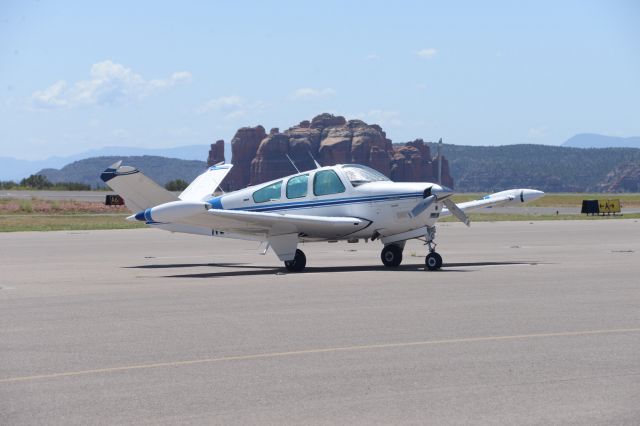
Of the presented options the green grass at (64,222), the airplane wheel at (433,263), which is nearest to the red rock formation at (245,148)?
the green grass at (64,222)

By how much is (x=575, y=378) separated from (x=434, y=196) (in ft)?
40.5

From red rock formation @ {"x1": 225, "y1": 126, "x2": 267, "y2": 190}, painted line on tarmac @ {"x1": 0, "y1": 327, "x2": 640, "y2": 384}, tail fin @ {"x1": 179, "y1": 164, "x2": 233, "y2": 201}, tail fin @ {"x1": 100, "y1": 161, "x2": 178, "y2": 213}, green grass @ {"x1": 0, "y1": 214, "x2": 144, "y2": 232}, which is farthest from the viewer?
red rock formation @ {"x1": 225, "y1": 126, "x2": 267, "y2": 190}

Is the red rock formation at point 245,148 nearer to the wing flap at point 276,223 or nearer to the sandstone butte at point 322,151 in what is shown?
the sandstone butte at point 322,151

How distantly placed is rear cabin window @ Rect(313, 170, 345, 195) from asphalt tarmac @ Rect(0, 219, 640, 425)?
1908 millimetres

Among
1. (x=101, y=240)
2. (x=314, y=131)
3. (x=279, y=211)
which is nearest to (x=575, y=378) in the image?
(x=279, y=211)

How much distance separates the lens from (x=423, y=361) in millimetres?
9617

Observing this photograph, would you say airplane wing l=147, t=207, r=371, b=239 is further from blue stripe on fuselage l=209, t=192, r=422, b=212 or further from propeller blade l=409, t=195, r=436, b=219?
propeller blade l=409, t=195, r=436, b=219

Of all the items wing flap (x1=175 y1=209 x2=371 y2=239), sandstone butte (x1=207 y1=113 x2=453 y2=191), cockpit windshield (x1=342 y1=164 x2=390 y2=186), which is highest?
sandstone butte (x1=207 y1=113 x2=453 y2=191)

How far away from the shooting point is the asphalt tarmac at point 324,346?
7.75 m

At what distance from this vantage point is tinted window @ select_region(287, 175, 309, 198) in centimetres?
2233

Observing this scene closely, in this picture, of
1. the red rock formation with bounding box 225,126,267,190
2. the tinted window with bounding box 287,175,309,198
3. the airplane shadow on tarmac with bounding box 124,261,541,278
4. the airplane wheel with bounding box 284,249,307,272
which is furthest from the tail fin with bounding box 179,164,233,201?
the red rock formation with bounding box 225,126,267,190

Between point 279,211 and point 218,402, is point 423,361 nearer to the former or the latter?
point 218,402

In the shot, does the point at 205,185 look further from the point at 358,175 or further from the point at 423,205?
the point at 423,205

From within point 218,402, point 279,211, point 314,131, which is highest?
point 314,131
